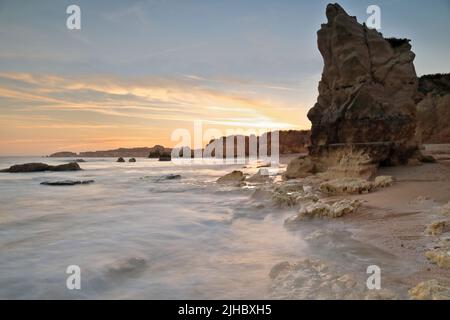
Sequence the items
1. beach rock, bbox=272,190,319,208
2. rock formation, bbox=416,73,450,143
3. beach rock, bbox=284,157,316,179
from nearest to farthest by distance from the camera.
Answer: beach rock, bbox=272,190,319,208 < beach rock, bbox=284,157,316,179 < rock formation, bbox=416,73,450,143

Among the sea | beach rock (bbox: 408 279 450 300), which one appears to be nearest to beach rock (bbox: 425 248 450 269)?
the sea

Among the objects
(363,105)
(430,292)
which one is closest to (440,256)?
(430,292)

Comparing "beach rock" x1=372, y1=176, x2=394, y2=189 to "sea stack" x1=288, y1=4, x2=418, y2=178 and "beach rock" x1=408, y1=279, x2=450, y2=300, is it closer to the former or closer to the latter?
"sea stack" x1=288, y1=4, x2=418, y2=178

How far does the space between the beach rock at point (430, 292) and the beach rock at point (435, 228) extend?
180 cm

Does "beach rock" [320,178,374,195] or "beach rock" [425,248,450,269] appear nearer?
"beach rock" [425,248,450,269]

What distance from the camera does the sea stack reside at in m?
10.7

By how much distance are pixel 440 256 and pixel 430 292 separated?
974 millimetres

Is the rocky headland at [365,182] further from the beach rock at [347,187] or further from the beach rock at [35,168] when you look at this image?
the beach rock at [35,168]

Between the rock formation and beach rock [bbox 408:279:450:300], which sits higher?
the rock formation

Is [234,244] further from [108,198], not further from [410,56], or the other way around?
[410,56]

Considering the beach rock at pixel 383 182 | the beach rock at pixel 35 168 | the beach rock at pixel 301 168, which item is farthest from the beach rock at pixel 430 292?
the beach rock at pixel 35 168

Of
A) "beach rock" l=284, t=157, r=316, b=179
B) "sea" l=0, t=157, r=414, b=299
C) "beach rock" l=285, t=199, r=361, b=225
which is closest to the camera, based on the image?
"sea" l=0, t=157, r=414, b=299

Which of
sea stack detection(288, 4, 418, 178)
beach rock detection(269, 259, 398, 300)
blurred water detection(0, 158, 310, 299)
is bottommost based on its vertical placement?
blurred water detection(0, 158, 310, 299)
